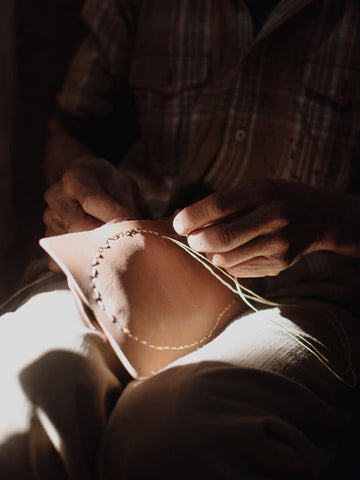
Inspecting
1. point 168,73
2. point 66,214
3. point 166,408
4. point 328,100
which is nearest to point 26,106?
point 168,73

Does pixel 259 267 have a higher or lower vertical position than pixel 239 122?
lower

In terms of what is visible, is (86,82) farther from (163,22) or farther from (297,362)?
(297,362)

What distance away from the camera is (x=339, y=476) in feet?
2.11

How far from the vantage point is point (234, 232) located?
67cm

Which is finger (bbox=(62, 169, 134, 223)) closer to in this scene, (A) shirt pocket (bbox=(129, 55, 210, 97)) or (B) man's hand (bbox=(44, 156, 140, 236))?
(B) man's hand (bbox=(44, 156, 140, 236))

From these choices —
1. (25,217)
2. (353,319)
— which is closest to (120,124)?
(25,217)

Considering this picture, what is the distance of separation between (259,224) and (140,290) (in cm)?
21

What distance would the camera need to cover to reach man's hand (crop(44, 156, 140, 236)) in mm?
835

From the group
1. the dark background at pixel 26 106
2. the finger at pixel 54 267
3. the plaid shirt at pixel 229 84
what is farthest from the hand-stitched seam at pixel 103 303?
the dark background at pixel 26 106

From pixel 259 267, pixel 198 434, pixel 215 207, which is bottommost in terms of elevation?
pixel 198 434

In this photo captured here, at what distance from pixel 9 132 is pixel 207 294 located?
2.63 feet

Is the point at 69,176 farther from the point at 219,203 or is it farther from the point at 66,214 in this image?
the point at 219,203

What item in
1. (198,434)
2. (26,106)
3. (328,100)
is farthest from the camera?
(26,106)

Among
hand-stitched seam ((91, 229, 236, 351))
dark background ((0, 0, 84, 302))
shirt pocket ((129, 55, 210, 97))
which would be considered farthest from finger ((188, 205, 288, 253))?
dark background ((0, 0, 84, 302))
